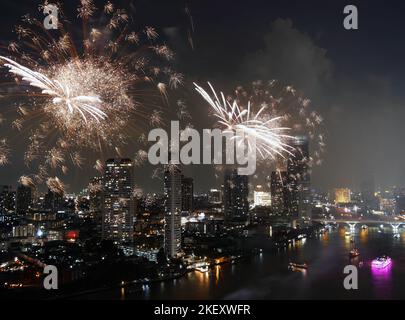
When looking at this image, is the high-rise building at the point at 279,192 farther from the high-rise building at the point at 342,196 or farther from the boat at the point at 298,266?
the boat at the point at 298,266

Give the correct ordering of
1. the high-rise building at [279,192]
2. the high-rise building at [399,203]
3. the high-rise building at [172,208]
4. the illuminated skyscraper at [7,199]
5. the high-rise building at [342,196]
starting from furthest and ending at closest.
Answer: the high-rise building at [342,196]
the high-rise building at [399,203]
the high-rise building at [279,192]
the illuminated skyscraper at [7,199]
the high-rise building at [172,208]

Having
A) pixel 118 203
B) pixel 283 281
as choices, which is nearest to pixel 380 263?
pixel 283 281

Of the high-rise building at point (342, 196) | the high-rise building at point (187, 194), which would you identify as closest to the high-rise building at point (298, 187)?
the high-rise building at point (187, 194)

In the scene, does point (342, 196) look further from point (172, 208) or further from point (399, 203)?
point (172, 208)

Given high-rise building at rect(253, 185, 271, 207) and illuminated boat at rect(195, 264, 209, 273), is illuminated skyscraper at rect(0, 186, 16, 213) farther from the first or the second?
high-rise building at rect(253, 185, 271, 207)

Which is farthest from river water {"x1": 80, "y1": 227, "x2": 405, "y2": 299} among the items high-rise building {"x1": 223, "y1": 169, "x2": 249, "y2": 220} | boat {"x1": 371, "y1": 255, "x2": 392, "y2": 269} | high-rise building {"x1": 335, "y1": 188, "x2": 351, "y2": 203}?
high-rise building {"x1": 335, "y1": 188, "x2": 351, "y2": 203}
